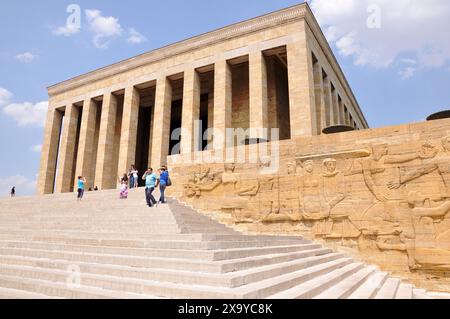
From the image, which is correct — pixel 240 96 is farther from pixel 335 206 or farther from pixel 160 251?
pixel 160 251

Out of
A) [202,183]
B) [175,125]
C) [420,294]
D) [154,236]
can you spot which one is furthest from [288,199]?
[175,125]

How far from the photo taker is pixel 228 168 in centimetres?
1052

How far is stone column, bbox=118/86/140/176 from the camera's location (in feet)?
61.6

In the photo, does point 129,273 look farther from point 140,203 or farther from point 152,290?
point 140,203

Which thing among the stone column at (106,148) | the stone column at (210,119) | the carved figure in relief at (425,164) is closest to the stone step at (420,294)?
the carved figure in relief at (425,164)

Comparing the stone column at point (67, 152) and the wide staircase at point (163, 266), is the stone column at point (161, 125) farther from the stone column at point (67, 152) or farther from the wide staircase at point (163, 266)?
the wide staircase at point (163, 266)

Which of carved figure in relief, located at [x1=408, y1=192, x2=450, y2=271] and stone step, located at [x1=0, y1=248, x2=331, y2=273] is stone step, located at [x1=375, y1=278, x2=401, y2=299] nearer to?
carved figure in relief, located at [x1=408, y1=192, x2=450, y2=271]

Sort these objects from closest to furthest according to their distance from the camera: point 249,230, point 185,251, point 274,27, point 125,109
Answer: point 185,251 < point 249,230 < point 274,27 < point 125,109

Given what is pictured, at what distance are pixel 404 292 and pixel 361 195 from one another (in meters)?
2.71

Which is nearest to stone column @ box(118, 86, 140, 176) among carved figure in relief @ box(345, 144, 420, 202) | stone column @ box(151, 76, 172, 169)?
stone column @ box(151, 76, 172, 169)

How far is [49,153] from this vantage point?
75.7 feet

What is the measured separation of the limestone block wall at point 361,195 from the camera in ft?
24.8
